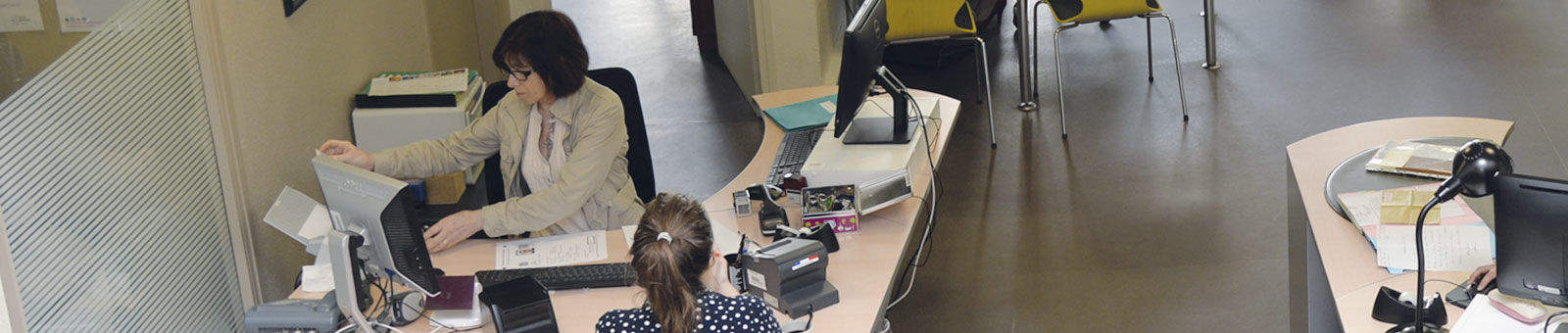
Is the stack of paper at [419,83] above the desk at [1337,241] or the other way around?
above

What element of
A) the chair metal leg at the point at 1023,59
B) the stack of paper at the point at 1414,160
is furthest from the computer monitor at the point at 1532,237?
the chair metal leg at the point at 1023,59

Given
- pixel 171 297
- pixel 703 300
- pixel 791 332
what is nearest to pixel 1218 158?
pixel 791 332

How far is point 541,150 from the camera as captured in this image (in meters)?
3.42

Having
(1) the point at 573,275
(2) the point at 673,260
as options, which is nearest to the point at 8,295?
(1) the point at 573,275

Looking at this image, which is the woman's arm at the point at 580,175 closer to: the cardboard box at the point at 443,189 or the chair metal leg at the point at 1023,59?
the cardboard box at the point at 443,189

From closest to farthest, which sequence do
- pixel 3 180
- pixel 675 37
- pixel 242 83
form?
1. pixel 3 180
2. pixel 242 83
3. pixel 675 37

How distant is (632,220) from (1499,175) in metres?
2.02

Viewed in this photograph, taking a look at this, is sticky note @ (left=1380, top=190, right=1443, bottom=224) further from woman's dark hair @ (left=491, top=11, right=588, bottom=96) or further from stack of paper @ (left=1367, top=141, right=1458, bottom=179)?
woman's dark hair @ (left=491, top=11, right=588, bottom=96)

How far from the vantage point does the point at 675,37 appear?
788cm

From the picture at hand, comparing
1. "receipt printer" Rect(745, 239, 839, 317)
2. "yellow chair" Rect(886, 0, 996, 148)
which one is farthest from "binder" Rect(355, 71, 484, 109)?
"receipt printer" Rect(745, 239, 839, 317)

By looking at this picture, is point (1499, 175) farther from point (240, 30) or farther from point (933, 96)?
point (240, 30)

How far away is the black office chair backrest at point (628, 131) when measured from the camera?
3.60 m

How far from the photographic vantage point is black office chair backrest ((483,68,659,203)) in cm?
360

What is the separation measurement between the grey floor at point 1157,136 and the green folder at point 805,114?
622mm
